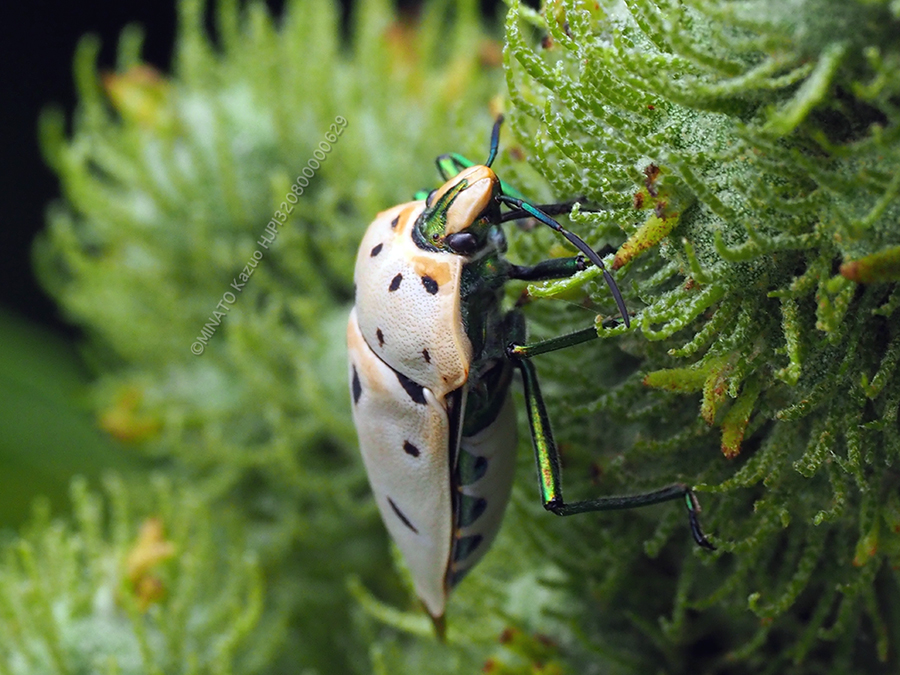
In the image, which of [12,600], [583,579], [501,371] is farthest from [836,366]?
[12,600]

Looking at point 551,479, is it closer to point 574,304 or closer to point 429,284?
point 574,304

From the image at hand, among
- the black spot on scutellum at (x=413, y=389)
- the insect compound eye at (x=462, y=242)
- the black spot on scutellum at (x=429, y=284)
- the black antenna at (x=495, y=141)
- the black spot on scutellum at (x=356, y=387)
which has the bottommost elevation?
the black spot on scutellum at (x=356, y=387)

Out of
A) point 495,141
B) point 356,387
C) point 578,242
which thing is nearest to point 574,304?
point 578,242

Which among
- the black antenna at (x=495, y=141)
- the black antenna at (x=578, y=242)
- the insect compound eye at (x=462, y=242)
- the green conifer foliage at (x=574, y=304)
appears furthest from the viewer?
the black antenna at (x=495, y=141)

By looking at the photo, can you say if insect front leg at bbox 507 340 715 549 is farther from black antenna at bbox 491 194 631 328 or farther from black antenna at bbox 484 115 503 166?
black antenna at bbox 484 115 503 166

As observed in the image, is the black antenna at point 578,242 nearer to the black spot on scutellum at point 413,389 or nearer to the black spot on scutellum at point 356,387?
the black spot on scutellum at point 413,389

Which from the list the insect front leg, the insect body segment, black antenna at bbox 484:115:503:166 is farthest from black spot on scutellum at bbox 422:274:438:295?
black antenna at bbox 484:115:503:166

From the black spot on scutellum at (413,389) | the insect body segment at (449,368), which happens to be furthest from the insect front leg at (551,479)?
the black spot on scutellum at (413,389)
